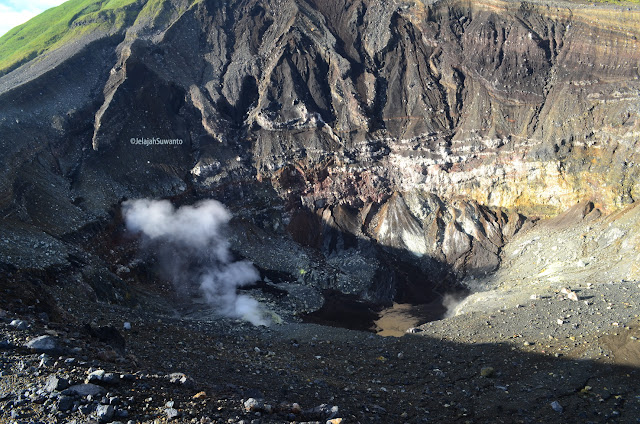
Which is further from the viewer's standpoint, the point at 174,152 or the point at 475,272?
the point at 174,152

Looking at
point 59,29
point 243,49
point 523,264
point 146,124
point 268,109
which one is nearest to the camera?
point 523,264

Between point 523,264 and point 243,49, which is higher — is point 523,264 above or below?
below

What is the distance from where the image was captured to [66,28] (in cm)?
6056

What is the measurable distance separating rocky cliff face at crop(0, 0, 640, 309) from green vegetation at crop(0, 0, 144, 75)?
12.6 feet

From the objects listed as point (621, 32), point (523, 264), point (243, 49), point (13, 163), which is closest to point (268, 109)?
point (243, 49)

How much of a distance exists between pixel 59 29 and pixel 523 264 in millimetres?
62691

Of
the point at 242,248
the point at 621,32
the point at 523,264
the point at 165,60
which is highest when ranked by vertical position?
the point at 165,60

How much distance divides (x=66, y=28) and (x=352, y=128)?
41.4 metres

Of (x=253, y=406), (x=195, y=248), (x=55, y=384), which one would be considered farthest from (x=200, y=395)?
(x=195, y=248)

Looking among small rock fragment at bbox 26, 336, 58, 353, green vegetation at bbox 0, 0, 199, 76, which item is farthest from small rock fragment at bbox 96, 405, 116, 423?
green vegetation at bbox 0, 0, 199, 76

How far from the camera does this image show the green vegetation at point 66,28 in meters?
56.5

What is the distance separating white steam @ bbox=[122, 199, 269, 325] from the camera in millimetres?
37500

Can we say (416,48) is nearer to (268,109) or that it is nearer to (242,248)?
(268,109)

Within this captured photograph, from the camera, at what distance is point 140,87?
160 feet
